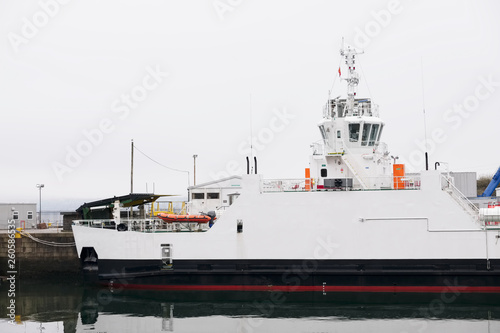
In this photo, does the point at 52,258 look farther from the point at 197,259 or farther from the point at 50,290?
the point at 197,259

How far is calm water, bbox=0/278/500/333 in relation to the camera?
47.4 feet

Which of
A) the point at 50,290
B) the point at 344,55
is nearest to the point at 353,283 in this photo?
the point at 344,55

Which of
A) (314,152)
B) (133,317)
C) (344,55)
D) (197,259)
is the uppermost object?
(344,55)

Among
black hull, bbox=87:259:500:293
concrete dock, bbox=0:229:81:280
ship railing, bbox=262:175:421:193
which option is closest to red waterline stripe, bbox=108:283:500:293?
black hull, bbox=87:259:500:293

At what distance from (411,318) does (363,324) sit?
1.40 meters

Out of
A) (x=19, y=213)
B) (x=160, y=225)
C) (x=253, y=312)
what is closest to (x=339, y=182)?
(x=253, y=312)

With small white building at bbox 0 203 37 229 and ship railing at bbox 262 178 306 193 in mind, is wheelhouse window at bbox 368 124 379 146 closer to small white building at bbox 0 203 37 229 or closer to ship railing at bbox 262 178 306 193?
ship railing at bbox 262 178 306 193

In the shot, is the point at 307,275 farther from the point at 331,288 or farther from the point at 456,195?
the point at 456,195

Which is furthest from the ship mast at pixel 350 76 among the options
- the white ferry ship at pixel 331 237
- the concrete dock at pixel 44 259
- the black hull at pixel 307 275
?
the concrete dock at pixel 44 259

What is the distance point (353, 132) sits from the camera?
18844mm

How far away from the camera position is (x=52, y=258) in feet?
72.0

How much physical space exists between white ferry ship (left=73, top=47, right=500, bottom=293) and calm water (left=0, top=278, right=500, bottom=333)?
1.18 feet

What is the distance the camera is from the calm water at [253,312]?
569 inches

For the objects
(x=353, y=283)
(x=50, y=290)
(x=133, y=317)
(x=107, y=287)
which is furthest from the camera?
(x=50, y=290)
